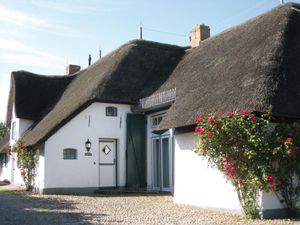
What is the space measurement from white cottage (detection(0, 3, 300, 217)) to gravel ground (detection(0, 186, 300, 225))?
0.78m

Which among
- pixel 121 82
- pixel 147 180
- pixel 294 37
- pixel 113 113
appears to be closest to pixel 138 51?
pixel 121 82

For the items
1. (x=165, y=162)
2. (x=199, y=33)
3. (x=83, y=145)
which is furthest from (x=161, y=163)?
(x=199, y=33)

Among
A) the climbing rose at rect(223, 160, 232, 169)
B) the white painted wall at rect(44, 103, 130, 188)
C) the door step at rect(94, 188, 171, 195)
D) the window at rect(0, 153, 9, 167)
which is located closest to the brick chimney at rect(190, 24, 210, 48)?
the white painted wall at rect(44, 103, 130, 188)

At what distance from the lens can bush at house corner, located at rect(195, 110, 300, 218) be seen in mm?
9977

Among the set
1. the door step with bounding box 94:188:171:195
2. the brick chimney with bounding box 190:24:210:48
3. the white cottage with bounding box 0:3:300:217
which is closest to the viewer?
the white cottage with bounding box 0:3:300:217

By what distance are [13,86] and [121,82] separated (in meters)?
8.46

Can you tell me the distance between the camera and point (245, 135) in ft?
33.5

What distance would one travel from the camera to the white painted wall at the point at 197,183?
11461 millimetres

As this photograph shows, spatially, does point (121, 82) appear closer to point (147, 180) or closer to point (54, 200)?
point (147, 180)

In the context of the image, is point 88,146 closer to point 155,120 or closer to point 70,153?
point 70,153

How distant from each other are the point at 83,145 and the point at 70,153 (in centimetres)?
62

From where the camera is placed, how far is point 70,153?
17.9m

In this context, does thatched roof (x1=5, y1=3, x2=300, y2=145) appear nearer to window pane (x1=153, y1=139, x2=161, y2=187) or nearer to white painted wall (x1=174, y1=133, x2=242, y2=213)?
white painted wall (x1=174, y1=133, x2=242, y2=213)

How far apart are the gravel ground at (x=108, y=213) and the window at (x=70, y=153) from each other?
3167 mm
